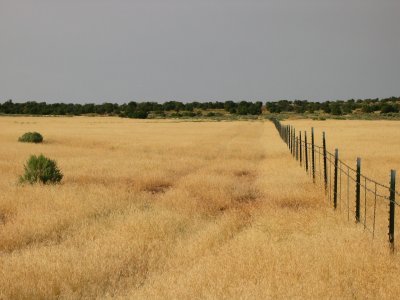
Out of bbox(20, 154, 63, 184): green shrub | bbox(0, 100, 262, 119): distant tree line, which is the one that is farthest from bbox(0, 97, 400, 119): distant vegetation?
bbox(20, 154, 63, 184): green shrub

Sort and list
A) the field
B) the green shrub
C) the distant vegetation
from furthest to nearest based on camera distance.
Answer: the distant vegetation
the green shrub
the field

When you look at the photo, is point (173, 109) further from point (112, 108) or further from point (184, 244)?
point (184, 244)

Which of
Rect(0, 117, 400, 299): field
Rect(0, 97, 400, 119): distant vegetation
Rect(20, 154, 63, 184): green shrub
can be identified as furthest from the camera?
Rect(0, 97, 400, 119): distant vegetation

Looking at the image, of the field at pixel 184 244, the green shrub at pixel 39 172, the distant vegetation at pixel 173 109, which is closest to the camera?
the field at pixel 184 244

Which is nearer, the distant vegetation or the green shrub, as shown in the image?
the green shrub

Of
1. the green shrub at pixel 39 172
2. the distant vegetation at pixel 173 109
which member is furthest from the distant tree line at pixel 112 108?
the green shrub at pixel 39 172

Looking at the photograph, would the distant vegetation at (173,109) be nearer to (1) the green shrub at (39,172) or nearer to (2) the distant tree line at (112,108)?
(2) the distant tree line at (112,108)

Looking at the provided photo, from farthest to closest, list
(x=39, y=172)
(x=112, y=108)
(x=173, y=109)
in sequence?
(x=173, y=109) → (x=112, y=108) → (x=39, y=172)

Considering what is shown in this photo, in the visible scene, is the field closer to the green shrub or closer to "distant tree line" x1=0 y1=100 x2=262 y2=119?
the green shrub

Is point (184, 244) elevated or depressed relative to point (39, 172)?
depressed

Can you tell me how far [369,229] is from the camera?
1032 centimetres

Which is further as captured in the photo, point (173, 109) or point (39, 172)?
point (173, 109)

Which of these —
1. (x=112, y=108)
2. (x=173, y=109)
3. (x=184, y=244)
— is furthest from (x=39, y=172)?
(x=173, y=109)

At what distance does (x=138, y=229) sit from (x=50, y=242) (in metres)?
1.80
